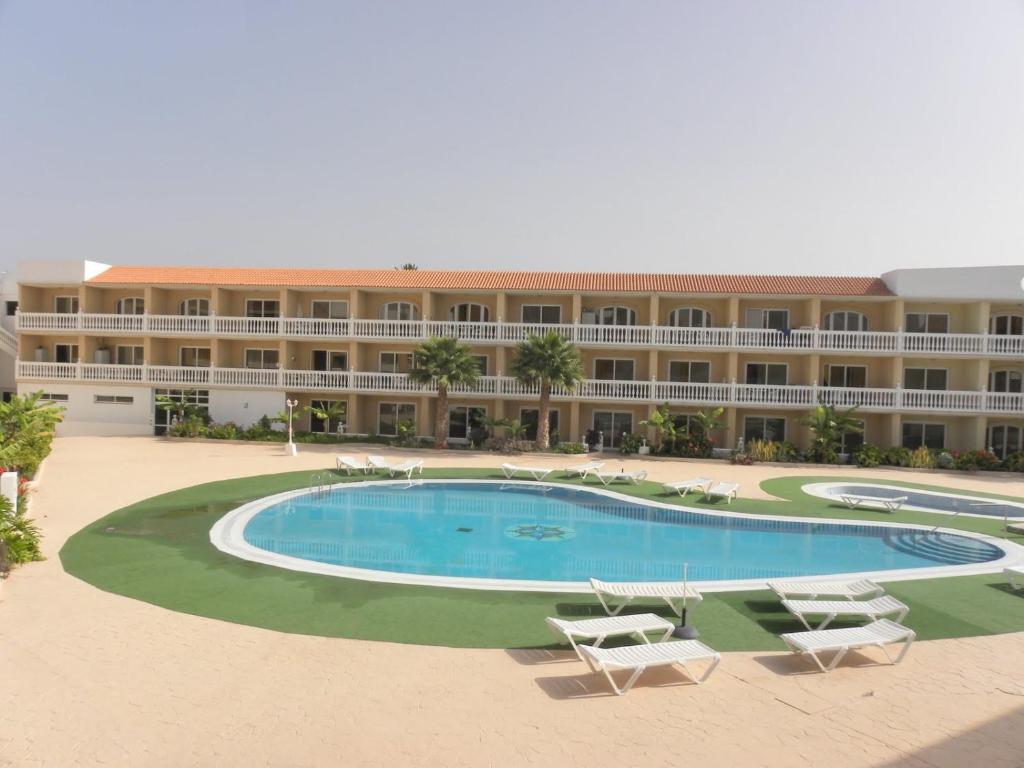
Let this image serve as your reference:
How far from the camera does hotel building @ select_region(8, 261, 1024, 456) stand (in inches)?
1130

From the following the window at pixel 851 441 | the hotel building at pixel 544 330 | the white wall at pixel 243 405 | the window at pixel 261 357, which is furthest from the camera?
the window at pixel 261 357

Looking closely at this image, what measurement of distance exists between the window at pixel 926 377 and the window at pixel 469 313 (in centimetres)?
1911

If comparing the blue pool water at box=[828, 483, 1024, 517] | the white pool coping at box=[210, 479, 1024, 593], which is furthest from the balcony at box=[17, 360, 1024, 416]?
the white pool coping at box=[210, 479, 1024, 593]

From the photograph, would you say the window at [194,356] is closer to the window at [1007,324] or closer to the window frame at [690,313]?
the window frame at [690,313]

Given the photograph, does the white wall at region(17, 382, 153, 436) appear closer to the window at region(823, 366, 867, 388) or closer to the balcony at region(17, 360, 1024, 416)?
the balcony at region(17, 360, 1024, 416)

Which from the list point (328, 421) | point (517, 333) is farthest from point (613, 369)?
point (328, 421)

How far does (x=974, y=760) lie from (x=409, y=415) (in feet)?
90.5

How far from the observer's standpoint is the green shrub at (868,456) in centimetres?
A: 2717

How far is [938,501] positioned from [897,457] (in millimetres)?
7889

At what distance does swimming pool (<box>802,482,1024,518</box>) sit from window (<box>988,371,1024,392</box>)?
11473 mm

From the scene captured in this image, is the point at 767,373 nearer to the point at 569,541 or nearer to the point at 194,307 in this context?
the point at 569,541

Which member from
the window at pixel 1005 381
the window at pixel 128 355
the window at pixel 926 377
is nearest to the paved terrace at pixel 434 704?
the window at pixel 926 377

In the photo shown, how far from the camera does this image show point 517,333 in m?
30.2

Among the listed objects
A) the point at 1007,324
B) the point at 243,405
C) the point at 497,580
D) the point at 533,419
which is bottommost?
the point at 497,580
